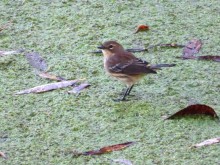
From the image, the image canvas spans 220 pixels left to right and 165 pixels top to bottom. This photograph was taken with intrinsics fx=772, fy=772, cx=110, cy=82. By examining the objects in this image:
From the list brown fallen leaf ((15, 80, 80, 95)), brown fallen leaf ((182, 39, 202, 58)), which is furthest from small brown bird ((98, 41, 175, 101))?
brown fallen leaf ((182, 39, 202, 58))

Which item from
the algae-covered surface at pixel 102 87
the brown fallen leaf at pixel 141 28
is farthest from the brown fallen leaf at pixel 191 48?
the brown fallen leaf at pixel 141 28

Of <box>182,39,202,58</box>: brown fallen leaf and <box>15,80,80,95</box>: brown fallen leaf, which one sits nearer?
<box>15,80,80,95</box>: brown fallen leaf

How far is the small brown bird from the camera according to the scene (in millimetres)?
5532

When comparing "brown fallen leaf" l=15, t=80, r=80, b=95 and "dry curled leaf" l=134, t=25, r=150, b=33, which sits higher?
"dry curled leaf" l=134, t=25, r=150, b=33

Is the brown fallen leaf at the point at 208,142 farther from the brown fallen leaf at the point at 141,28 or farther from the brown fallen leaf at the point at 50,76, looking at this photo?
the brown fallen leaf at the point at 141,28

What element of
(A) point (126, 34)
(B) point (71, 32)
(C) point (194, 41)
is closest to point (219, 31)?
(C) point (194, 41)

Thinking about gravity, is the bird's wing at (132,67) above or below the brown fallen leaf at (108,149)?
above

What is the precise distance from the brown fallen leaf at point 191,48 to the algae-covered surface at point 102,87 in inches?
2.3

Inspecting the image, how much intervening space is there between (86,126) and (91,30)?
5.89 feet

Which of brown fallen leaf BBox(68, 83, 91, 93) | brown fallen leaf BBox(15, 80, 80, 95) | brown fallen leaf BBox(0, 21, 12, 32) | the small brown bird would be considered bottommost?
brown fallen leaf BBox(68, 83, 91, 93)

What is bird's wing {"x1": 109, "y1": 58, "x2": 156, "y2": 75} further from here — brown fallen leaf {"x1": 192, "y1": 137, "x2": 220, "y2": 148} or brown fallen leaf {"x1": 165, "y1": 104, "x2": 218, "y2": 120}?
brown fallen leaf {"x1": 192, "y1": 137, "x2": 220, "y2": 148}

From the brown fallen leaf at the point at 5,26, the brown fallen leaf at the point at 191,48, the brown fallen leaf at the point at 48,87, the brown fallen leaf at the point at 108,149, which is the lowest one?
the brown fallen leaf at the point at 48,87

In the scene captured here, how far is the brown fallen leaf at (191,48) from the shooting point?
6.22 metres

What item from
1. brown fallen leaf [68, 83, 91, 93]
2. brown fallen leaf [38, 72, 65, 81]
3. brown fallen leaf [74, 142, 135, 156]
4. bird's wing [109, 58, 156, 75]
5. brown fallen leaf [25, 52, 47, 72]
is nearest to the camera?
brown fallen leaf [74, 142, 135, 156]
